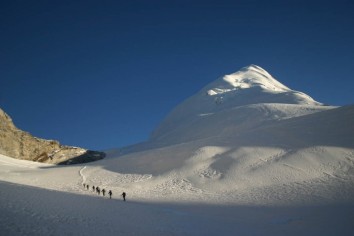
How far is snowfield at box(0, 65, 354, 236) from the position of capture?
1489 cm

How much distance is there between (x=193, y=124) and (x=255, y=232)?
7859 centimetres

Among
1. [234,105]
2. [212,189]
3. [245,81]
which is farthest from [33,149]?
[245,81]

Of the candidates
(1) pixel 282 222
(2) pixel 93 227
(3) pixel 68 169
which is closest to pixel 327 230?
(1) pixel 282 222

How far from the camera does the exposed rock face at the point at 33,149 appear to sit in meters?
57.8

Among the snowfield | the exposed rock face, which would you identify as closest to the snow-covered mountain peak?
the exposed rock face

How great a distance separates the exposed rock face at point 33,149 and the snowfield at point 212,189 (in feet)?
27.0

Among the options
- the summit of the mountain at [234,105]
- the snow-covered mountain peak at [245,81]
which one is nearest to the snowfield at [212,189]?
the summit of the mountain at [234,105]

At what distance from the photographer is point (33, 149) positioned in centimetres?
6100

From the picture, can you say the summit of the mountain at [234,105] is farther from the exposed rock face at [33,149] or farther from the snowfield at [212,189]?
the exposed rock face at [33,149]

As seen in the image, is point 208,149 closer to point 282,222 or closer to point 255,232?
point 282,222

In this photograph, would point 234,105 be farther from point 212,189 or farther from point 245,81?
point 212,189

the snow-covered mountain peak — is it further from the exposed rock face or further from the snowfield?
the snowfield

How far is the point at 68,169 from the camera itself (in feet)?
148

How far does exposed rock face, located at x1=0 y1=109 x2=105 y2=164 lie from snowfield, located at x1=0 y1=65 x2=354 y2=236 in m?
8.23
